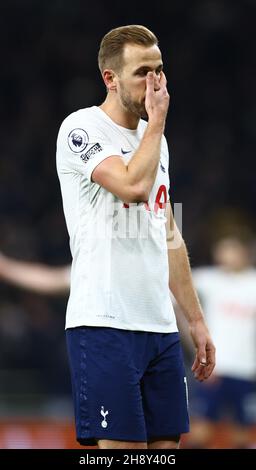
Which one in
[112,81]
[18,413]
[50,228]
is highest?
[112,81]

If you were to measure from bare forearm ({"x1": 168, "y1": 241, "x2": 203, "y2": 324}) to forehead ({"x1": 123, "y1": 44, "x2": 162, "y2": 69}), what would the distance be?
84cm

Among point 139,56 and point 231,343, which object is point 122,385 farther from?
point 231,343

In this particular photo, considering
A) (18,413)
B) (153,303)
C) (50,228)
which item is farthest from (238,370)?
A: (153,303)

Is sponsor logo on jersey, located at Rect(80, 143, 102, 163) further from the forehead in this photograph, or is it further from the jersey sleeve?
the forehead

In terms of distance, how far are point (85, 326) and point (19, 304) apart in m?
8.07

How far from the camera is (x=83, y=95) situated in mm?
14969

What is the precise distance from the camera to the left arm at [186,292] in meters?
4.56

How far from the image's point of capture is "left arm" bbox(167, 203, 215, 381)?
4.56m

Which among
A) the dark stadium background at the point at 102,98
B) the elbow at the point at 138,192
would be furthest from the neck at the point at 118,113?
the dark stadium background at the point at 102,98

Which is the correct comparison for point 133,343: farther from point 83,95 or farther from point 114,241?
point 83,95

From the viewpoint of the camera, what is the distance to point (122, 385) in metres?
4.10

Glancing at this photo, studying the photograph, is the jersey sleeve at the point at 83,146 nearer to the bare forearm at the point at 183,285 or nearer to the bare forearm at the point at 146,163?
the bare forearm at the point at 146,163

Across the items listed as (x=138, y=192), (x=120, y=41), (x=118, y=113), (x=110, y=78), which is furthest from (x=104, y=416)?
(x=120, y=41)

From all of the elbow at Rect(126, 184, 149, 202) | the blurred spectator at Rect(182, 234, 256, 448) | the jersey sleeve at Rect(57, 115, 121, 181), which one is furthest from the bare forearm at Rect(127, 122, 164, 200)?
the blurred spectator at Rect(182, 234, 256, 448)
